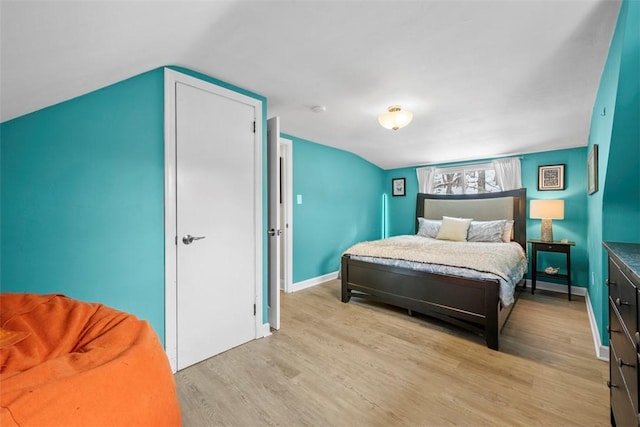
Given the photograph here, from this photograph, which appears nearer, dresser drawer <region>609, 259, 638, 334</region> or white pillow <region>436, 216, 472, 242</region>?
dresser drawer <region>609, 259, 638, 334</region>

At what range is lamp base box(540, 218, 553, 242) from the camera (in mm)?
3602

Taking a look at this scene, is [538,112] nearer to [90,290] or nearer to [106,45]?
[106,45]

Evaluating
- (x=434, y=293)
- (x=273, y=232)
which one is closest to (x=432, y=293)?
(x=434, y=293)

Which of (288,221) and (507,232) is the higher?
(288,221)

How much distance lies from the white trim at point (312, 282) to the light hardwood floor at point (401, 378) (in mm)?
1037

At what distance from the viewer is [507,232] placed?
3834mm

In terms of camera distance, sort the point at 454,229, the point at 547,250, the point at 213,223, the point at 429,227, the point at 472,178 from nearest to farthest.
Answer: the point at 213,223, the point at 547,250, the point at 454,229, the point at 429,227, the point at 472,178

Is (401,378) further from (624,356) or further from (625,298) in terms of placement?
(625,298)

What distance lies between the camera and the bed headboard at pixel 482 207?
3912 mm

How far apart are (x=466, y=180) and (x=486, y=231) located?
1167 mm

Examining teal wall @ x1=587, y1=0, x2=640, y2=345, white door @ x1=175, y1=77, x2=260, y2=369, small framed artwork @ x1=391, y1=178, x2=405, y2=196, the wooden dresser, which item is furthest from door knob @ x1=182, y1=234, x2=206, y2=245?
small framed artwork @ x1=391, y1=178, x2=405, y2=196

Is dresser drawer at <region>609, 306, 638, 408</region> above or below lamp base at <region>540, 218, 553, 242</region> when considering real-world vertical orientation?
below

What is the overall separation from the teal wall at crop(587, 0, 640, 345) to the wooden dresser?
2.59ft

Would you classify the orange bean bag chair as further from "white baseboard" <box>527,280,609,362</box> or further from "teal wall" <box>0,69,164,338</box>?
"white baseboard" <box>527,280,609,362</box>
